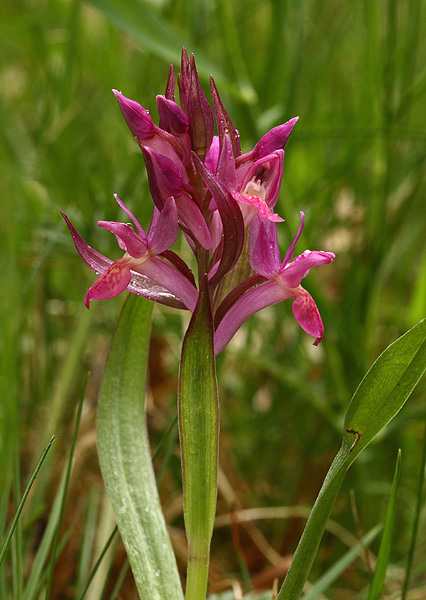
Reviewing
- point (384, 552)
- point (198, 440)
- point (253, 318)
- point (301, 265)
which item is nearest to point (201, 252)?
point (301, 265)

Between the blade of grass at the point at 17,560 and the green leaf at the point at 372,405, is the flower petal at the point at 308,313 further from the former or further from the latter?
the blade of grass at the point at 17,560

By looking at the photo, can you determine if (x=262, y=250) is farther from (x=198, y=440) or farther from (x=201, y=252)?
(x=198, y=440)

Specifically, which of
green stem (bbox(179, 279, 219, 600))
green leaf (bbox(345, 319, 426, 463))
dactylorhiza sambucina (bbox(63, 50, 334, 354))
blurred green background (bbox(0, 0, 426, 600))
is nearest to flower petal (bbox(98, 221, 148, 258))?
dactylorhiza sambucina (bbox(63, 50, 334, 354))

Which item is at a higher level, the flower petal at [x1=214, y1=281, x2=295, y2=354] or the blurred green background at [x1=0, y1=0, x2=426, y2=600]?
the flower petal at [x1=214, y1=281, x2=295, y2=354]

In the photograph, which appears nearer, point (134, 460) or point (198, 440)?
point (198, 440)

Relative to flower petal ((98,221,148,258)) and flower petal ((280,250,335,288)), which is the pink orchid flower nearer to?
flower petal ((280,250,335,288))

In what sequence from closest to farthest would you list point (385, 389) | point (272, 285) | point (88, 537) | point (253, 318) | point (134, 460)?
point (385, 389), point (272, 285), point (134, 460), point (88, 537), point (253, 318)

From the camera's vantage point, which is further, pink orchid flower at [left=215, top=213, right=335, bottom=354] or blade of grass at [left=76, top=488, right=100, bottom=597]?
blade of grass at [left=76, top=488, right=100, bottom=597]

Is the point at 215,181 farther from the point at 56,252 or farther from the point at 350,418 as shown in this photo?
the point at 56,252
